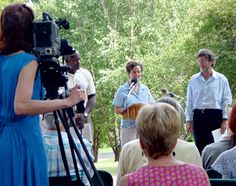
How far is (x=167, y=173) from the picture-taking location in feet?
11.0

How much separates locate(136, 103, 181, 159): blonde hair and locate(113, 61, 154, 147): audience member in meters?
5.91


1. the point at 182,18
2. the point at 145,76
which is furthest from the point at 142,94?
the point at 182,18

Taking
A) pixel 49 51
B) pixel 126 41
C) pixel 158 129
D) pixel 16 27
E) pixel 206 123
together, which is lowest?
pixel 206 123

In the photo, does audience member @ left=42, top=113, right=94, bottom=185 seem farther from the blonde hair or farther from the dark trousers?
the dark trousers

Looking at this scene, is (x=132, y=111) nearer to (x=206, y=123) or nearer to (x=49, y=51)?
(x=206, y=123)

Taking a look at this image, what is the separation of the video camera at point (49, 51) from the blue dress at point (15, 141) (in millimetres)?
66

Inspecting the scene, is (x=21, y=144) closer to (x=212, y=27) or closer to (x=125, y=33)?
(x=212, y=27)

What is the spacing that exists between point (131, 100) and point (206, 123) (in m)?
1.16

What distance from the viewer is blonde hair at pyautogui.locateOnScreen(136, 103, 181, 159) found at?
10.9 ft

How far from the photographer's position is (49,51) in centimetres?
384

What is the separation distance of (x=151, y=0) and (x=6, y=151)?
66.2ft

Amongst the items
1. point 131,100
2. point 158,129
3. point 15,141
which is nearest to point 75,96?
point 15,141

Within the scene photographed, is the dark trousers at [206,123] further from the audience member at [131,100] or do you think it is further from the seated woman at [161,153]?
the seated woman at [161,153]

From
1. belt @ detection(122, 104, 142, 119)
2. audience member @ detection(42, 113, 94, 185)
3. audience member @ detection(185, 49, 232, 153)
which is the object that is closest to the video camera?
audience member @ detection(42, 113, 94, 185)
